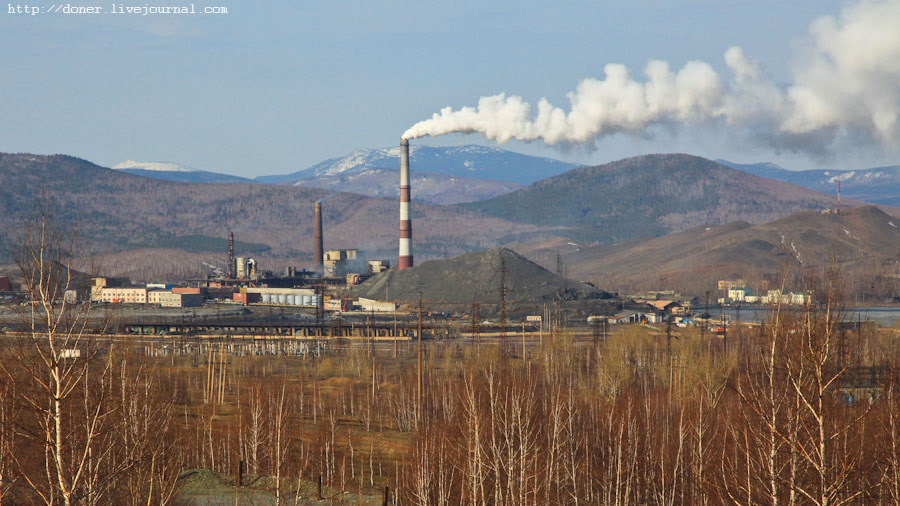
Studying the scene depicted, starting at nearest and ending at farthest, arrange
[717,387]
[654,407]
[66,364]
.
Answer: [66,364]
[654,407]
[717,387]

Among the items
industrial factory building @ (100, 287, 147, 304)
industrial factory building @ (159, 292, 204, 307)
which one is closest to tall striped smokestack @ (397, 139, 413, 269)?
industrial factory building @ (159, 292, 204, 307)

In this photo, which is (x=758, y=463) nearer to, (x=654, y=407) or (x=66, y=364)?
(x=66, y=364)

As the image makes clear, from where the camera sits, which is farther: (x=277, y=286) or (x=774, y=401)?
(x=277, y=286)

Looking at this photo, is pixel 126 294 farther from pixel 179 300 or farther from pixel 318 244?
pixel 318 244

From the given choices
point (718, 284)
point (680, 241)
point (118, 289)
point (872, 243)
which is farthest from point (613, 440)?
point (680, 241)

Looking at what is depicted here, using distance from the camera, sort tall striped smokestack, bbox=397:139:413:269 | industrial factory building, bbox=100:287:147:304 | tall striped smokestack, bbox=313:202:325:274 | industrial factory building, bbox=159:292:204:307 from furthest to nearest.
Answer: tall striped smokestack, bbox=313:202:325:274 → industrial factory building, bbox=100:287:147:304 → industrial factory building, bbox=159:292:204:307 → tall striped smokestack, bbox=397:139:413:269

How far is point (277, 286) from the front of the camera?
125 m

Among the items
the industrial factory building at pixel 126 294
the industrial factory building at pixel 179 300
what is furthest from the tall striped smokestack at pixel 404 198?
the industrial factory building at pixel 126 294

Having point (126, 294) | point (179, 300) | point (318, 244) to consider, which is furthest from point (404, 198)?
point (318, 244)

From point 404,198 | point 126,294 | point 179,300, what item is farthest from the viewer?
point 126,294

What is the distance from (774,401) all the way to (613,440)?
1836 cm

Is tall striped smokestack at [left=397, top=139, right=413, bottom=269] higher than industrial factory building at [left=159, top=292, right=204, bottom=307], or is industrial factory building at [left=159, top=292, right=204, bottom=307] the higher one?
tall striped smokestack at [left=397, top=139, right=413, bottom=269]

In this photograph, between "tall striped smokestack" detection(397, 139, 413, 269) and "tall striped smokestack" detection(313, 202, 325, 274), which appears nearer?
"tall striped smokestack" detection(397, 139, 413, 269)

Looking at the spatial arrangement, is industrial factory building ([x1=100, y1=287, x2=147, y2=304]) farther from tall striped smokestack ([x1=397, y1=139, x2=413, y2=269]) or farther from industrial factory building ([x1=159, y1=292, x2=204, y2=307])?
tall striped smokestack ([x1=397, y1=139, x2=413, y2=269])
